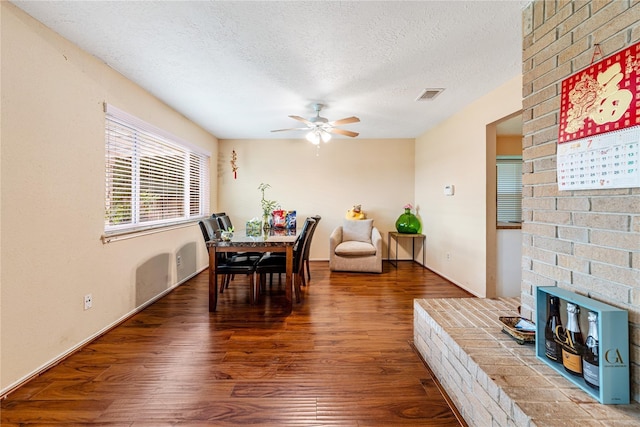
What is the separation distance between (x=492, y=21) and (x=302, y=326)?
109 inches

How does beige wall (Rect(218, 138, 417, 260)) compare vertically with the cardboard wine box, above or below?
→ above

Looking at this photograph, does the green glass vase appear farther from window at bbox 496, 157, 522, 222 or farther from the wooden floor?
the wooden floor

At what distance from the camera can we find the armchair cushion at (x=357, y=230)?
4.80 metres

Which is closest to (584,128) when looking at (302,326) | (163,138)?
(302,326)

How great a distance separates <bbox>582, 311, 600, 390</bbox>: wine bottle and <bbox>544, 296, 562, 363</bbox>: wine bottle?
13 centimetres

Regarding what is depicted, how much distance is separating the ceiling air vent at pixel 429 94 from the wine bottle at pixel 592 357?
2523 millimetres

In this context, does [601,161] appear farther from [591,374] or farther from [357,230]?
[357,230]

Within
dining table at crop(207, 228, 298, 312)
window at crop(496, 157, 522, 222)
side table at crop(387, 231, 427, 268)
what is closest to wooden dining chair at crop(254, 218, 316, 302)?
dining table at crop(207, 228, 298, 312)

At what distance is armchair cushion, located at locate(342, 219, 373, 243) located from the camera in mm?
4801

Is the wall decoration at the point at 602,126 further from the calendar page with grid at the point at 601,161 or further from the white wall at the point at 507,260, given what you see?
the white wall at the point at 507,260

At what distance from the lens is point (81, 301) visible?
A: 2133 millimetres

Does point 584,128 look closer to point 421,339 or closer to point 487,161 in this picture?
point 421,339

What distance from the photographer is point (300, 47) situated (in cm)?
213

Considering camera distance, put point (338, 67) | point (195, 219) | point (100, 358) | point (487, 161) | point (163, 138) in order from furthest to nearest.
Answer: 1. point (195, 219)
2. point (163, 138)
3. point (487, 161)
4. point (338, 67)
5. point (100, 358)
